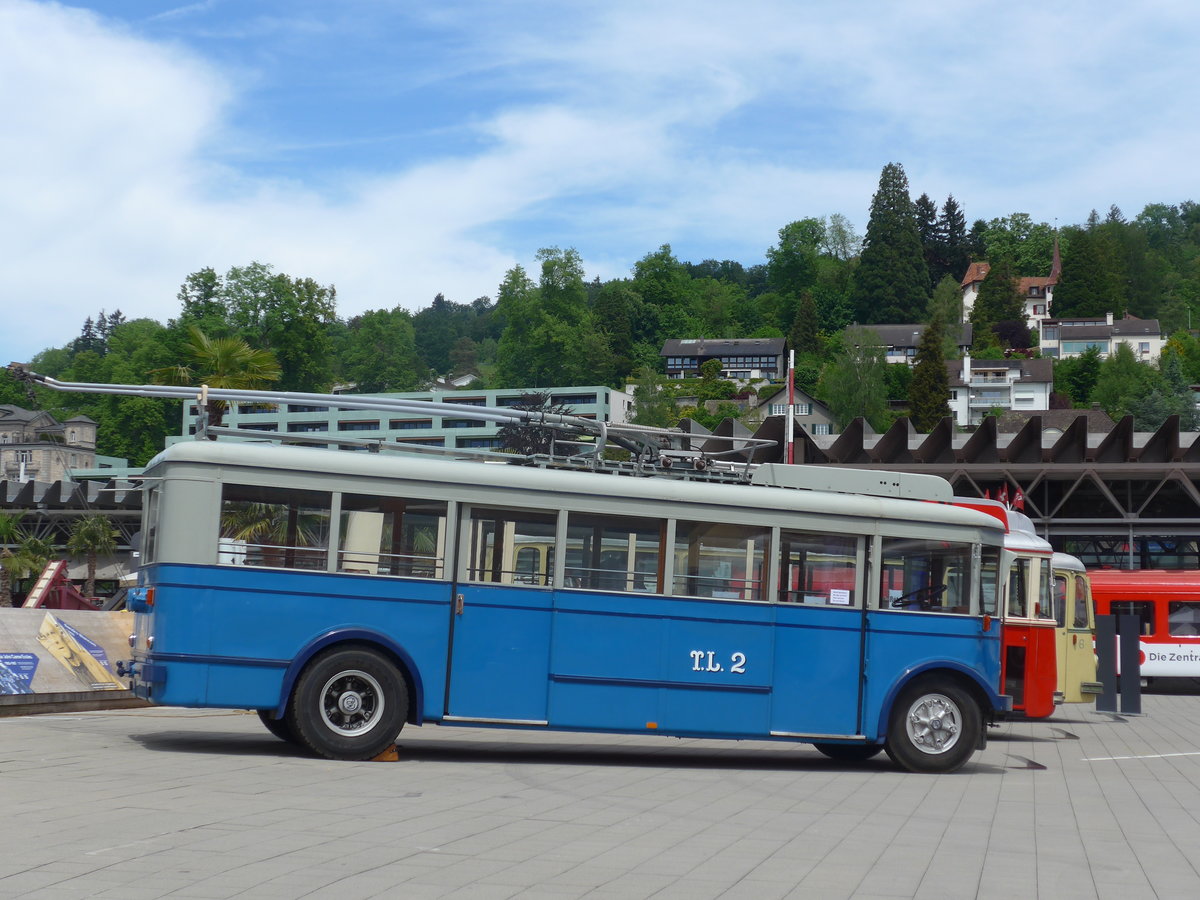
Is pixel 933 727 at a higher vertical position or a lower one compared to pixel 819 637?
lower

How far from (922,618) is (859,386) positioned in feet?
393

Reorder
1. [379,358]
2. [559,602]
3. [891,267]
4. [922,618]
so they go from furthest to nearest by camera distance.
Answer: [891,267]
[379,358]
[922,618]
[559,602]

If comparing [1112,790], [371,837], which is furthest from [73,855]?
[1112,790]

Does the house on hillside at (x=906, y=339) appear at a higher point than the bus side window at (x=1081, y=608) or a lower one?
higher

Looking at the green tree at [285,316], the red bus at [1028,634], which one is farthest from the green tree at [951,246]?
the red bus at [1028,634]

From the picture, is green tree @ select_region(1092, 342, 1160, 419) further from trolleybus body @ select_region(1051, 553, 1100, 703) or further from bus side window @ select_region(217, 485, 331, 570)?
bus side window @ select_region(217, 485, 331, 570)

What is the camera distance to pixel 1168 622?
34.3 m

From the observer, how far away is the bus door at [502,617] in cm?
1291

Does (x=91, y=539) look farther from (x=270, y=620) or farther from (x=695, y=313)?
(x=695, y=313)

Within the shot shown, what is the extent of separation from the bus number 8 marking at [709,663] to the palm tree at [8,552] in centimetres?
6454

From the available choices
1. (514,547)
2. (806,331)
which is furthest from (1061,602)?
(806,331)

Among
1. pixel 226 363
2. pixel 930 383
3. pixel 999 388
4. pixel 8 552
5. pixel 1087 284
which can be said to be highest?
pixel 1087 284

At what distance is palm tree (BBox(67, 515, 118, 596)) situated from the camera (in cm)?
7731

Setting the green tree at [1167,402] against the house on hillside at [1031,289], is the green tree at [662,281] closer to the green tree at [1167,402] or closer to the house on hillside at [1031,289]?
the house on hillside at [1031,289]
